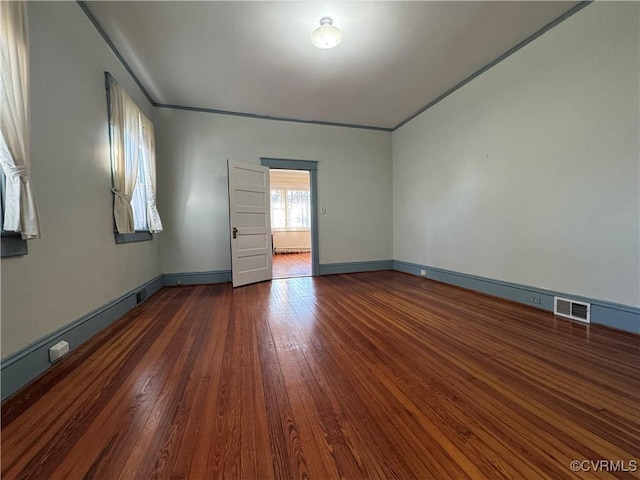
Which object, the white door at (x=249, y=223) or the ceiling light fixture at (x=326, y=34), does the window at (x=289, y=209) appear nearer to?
the white door at (x=249, y=223)

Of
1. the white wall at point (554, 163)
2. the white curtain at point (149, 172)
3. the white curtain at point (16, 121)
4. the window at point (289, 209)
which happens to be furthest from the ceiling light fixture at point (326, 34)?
the window at point (289, 209)

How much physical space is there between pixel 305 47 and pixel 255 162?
2156 millimetres

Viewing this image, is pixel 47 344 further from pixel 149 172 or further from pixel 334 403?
pixel 149 172

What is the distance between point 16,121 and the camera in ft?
4.56

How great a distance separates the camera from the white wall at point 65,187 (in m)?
1.55

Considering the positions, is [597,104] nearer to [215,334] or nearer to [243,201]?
[215,334]

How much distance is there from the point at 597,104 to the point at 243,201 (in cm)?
424

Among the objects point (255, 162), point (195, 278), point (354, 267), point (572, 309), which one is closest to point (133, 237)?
point (195, 278)

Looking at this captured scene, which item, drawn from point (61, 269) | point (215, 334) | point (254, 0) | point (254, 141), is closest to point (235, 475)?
point (215, 334)

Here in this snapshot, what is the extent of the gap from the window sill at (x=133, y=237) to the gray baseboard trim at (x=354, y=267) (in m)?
2.87

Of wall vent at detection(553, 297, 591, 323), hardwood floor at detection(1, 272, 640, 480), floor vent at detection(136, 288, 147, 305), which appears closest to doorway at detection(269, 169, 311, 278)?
floor vent at detection(136, 288, 147, 305)

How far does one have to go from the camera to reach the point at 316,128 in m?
4.79

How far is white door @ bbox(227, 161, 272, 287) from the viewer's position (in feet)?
13.0

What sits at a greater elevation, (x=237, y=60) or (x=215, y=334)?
(x=237, y=60)
